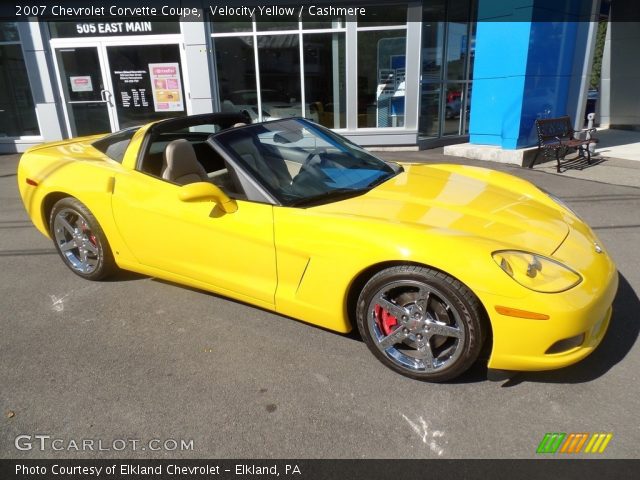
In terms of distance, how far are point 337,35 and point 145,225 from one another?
849 cm

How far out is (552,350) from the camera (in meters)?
2.24

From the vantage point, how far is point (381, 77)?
10438 millimetres

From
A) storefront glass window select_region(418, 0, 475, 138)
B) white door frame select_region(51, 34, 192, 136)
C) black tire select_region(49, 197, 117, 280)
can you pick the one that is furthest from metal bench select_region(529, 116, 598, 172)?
white door frame select_region(51, 34, 192, 136)

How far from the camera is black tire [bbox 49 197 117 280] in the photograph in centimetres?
365

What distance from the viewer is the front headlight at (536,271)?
2193 mm

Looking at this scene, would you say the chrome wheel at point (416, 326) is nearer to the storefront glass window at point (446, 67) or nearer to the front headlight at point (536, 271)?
the front headlight at point (536, 271)

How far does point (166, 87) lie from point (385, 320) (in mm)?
10261

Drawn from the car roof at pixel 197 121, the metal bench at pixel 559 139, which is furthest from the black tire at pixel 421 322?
the metal bench at pixel 559 139

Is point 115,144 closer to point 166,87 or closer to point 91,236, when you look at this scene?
point 91,236

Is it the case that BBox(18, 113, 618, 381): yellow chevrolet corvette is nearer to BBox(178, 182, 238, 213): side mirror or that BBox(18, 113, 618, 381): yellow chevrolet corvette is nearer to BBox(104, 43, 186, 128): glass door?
BBox(178, 182, 238, 213): side mirror

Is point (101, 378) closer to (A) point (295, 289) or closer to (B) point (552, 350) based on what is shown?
(A) point (295, 289)

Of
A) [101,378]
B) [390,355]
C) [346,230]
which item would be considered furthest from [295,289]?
[101,378]

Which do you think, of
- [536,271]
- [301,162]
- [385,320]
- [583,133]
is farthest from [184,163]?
[583,133]
